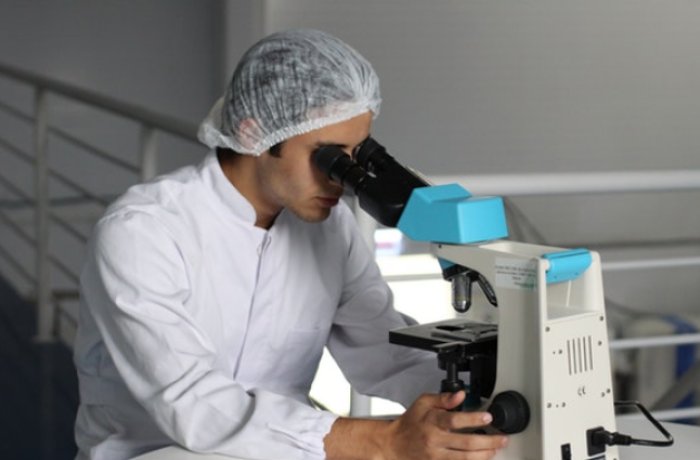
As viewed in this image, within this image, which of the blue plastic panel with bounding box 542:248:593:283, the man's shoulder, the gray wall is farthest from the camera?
the gray wall

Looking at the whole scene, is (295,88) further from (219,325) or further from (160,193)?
(219,325)

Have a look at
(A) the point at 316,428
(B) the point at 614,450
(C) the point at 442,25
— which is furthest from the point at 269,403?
(C) the point at 442,25

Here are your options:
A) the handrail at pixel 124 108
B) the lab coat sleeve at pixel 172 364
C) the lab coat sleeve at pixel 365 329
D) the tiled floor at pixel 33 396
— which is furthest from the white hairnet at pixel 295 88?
the tiled floor at pixel 33 396

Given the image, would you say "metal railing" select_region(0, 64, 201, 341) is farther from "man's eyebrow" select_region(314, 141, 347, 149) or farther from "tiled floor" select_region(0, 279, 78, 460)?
"man's eyebrow" select_region(314, 141, 347, 149)

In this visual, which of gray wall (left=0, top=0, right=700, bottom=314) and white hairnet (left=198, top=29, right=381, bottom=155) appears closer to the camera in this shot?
white hairnet (left=198, top=29, right=381, bottom=155)

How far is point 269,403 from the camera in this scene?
1491 millimetres

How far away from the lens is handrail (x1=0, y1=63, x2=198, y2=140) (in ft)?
8.71

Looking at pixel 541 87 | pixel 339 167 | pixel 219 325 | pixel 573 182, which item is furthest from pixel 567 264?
pixel 541 87

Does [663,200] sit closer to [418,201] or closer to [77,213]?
[77,213]

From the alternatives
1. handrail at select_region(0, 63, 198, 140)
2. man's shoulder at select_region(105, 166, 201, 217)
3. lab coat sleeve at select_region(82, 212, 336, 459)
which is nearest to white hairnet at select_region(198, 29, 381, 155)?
man's shoulder at select_region(105, 166, 201, 217)

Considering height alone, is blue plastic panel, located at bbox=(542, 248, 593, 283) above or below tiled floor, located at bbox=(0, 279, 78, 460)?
above

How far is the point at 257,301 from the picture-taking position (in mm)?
1761

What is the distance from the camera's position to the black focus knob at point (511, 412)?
1.38m

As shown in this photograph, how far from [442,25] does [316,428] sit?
12.3 ft
